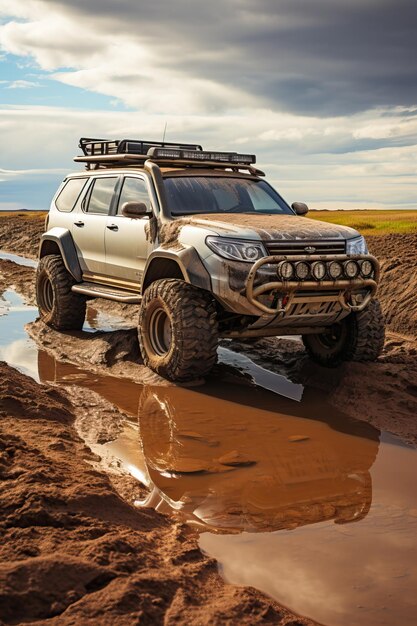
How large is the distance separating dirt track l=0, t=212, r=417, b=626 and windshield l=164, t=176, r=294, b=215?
225cm

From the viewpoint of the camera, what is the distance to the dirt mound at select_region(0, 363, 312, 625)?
10.2ft

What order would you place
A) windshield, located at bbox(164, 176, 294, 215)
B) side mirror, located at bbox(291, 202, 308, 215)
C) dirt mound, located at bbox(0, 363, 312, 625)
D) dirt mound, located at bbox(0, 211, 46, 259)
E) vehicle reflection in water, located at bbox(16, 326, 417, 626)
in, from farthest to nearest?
dirt mound, located at bbox(0, 211, 46, 259)
side mirror, located at bbox(291, 202, 308, 215)
windshield, located at bbox(164, 176, 294, 215)
vehicle reflection in water, located at bbox(16, 326, 417, 626)
dirt mound, located at bbox(0, 363, 312, 625)

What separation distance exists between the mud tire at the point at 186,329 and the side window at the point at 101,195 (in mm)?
2065

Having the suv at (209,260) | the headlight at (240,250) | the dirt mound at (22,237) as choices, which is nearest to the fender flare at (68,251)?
the suv at (209,260)

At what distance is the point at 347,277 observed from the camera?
23.9ft

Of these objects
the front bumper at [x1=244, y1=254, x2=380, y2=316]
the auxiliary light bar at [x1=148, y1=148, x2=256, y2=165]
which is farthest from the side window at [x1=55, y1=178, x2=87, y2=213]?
the front bumper at [x1=244, y1=254, x2=380, y2=316]

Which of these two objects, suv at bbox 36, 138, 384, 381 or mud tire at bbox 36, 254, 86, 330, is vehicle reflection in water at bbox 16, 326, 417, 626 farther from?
mud tire at bbox 36, 254, 86, 330

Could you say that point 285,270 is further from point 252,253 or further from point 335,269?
point 335,269

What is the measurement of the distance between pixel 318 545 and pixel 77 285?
21.6 ft

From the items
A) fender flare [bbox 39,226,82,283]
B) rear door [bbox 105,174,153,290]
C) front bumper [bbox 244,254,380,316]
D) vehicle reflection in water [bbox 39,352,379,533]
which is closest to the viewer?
vehicle reflection in water [bbox 39,352,379,533]

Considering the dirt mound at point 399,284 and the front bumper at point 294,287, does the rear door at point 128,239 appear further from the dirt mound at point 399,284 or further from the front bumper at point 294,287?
the dirt mound at point 399,284

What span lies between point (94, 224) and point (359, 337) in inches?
141

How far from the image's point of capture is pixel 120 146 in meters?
9.79

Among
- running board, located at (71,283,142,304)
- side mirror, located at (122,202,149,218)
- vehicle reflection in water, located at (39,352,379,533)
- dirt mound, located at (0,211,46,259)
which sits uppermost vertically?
side mirror, located at (122,202,149,218)
